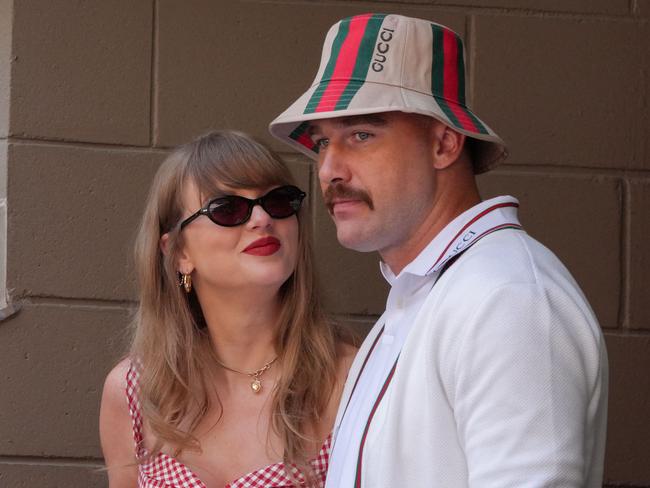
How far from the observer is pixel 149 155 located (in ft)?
10.7

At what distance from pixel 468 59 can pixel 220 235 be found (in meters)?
1.24

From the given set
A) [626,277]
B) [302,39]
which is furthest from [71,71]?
[626,277]

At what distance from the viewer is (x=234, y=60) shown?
3.28 metres

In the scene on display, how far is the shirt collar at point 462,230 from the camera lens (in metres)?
1.78

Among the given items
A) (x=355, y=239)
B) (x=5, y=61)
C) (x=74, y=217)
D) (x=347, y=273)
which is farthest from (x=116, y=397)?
(x=5, y=61)

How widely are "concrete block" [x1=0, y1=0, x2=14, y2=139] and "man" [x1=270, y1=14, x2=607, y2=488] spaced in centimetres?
142

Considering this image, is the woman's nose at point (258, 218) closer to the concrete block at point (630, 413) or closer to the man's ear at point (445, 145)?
the man's ear at point (445, 145)

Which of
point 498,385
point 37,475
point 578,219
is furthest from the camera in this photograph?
point 578,219

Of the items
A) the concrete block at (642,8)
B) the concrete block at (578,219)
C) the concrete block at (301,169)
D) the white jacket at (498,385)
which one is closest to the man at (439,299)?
the white jacket at (498,385)

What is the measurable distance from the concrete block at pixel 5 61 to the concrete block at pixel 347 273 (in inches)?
44.2

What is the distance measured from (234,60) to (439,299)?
6.07ft

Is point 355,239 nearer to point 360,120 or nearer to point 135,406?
point 360,120

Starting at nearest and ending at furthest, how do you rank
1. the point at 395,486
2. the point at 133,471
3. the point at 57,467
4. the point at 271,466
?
the point at 395,486
the point at 271,466
the point at 133,471
the point at 57,467

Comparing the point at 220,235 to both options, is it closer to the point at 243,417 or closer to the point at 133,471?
the point at 243,417
